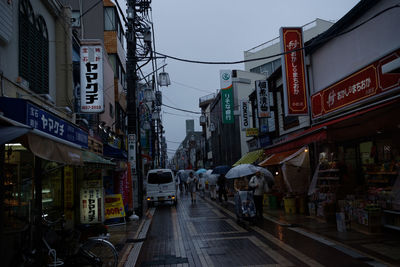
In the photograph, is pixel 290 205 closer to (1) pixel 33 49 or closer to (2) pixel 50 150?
(1) pixel 33 49

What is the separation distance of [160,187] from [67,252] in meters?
14.3

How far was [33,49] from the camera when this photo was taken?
995 centimetres

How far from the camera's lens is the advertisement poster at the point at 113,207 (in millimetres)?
13375

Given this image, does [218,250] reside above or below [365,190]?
below

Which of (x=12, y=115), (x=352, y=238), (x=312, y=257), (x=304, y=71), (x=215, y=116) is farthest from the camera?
(x=215, y=116)

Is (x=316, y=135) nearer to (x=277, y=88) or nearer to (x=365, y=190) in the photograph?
(x=365, y=190)

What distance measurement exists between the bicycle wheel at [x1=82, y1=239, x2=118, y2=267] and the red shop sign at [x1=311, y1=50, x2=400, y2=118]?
787 centimetres

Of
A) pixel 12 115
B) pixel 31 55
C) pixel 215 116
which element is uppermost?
pixel 215 116

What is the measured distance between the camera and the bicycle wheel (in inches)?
264

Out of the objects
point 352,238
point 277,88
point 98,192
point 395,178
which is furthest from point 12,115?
point 277,88

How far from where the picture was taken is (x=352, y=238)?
9.31 m

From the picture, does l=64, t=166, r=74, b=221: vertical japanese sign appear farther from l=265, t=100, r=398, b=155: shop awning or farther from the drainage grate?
l=265, t=100, r=398, b=155: shop awning

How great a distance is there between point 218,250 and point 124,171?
8234 mm

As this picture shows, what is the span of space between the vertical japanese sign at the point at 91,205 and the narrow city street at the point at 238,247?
1.97m
